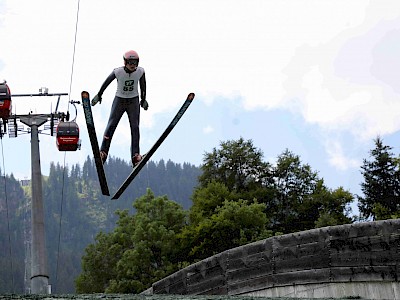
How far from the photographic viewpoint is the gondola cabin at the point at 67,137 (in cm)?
2610

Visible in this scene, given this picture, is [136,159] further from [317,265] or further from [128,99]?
[317,265]

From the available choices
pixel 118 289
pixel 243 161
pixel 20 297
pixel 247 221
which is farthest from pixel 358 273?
pixel 243 161

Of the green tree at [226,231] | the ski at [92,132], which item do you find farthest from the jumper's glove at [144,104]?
the green tree at [226,231]

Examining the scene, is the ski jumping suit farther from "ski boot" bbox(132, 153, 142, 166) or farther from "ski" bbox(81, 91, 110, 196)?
"ski" bbox(81, 91, 110, 196)

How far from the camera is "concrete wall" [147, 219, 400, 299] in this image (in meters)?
14.8

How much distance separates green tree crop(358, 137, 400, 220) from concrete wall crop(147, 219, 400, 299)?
2999 centimetres

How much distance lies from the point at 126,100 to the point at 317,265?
19.6 ft

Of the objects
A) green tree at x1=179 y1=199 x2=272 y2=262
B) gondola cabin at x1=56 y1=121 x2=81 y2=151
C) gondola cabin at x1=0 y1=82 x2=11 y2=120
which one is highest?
gondola cabin at x1=0 y1=82 x2=11 y2=120

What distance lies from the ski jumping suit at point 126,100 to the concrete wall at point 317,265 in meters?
4.74

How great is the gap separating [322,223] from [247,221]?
5.14m

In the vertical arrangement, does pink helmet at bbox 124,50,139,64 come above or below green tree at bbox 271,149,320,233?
below

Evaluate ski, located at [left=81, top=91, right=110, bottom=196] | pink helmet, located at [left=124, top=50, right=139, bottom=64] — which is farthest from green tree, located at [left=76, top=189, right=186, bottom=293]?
pink helmet, located at [left=124, top=50, right=139, bottom=64]

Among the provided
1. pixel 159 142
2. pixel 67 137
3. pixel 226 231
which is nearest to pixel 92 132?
pixel 159 142

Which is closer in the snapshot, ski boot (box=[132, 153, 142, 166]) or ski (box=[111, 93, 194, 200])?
ski (box=[111, 93, 194, 200])
